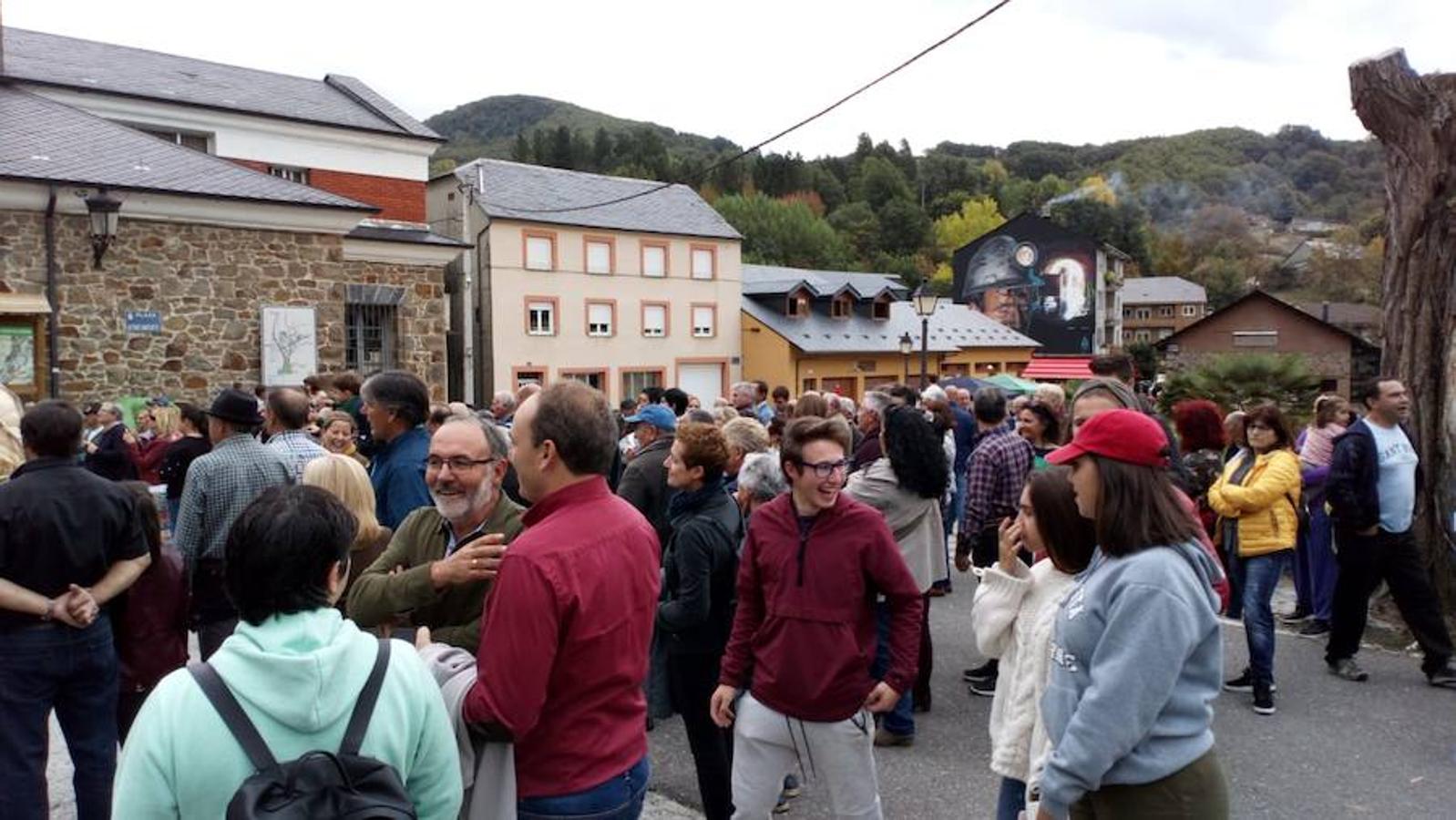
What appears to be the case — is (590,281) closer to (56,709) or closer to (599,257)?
(599,257)

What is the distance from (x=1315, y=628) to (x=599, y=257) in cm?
2889

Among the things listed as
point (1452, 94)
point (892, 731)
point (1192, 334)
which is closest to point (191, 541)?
point (892, 731)

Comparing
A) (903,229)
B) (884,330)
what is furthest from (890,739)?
(903,229)

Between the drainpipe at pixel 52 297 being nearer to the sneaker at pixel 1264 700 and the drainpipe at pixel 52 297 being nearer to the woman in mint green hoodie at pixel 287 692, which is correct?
the woman in mint green hoodie at pixel 287 692

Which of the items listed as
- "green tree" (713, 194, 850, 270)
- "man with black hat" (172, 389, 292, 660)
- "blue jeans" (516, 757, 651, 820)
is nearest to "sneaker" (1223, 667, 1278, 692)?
"blue jeans" (516, 757, 651, 820)

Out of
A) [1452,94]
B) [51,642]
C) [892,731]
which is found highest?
[1452,94]

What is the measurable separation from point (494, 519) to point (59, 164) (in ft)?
48.5

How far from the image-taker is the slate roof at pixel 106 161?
46.1ft

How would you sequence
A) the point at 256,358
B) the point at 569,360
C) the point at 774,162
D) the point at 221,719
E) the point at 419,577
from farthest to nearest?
the point at 774,162 < the point at 569,360 < the point at 256,358 < the point at 419,577 < the point at 221,719

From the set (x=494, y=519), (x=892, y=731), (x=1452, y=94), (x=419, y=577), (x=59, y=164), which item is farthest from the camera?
(x=59, y=164)

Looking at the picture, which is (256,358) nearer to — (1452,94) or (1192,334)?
(1452,94)

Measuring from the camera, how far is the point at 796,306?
39.0 meters

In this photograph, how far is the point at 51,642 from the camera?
3629 mm

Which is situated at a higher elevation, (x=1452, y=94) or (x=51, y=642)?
(x=1452, y=94)
